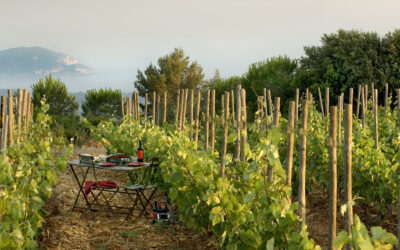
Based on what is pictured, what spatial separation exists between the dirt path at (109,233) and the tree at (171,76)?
903 inches

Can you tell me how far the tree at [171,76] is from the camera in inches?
1152

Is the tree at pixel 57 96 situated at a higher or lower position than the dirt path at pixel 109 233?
higher

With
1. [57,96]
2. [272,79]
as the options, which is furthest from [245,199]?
[57,96]

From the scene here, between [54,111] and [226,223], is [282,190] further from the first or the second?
[54,111]

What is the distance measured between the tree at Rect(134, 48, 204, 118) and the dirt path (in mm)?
22936

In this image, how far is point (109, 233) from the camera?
16.7 ft

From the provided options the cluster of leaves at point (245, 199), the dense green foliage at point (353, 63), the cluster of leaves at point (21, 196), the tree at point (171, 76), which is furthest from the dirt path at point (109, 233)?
the tree at point (171, 76)

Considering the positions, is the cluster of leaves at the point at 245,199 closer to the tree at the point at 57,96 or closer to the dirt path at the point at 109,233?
the dirt path at the point at 109,233

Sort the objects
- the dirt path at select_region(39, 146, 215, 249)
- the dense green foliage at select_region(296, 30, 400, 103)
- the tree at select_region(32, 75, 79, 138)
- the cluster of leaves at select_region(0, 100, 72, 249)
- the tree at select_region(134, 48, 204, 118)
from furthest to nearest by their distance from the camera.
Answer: the tree at select_region(134, 48, 204, 118), the tree at select_region(32, 75, 79, 138), the dense green foliage at select_region(296, 30, 400, 103), the dirt path at select_region(39, 146, 215, 249), the cluster of leaves at select_region(0, 100, 72, 249)

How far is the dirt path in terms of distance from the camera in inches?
187

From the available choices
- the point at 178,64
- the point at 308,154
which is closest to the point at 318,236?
the point at 308,154

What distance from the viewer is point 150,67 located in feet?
100

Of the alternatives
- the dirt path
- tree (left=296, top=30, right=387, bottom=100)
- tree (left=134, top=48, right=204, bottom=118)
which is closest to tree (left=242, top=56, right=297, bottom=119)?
tree (left=296, top=30, right=387, bottom=100)

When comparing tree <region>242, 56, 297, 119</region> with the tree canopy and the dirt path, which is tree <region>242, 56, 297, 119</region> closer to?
the tree canopy
